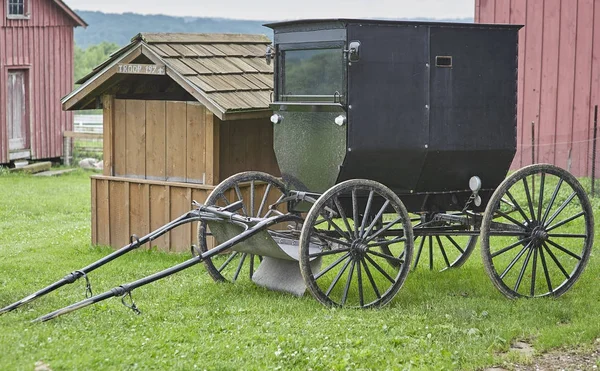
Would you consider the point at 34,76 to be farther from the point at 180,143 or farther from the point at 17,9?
the point at 180,143

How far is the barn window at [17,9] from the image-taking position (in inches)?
966

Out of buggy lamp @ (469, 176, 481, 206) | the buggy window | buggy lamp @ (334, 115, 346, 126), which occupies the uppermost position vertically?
the buggy window

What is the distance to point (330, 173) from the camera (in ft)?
30.0

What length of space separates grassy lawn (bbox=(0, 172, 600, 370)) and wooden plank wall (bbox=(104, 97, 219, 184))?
148 centimetres

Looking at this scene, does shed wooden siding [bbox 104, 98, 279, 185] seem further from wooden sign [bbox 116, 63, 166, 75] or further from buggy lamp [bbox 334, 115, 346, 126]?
buggy lamp [bbox 334, 115, 346, 126]

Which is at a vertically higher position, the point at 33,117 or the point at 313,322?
the point at 33,117

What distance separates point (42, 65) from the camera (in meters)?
25.6

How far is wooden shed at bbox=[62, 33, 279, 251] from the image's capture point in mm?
11859

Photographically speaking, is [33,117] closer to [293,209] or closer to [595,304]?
[293,209]

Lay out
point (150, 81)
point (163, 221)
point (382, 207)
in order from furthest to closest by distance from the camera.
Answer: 1. point (150, 81)
2. point (163, 221)
3. point (382, 207)

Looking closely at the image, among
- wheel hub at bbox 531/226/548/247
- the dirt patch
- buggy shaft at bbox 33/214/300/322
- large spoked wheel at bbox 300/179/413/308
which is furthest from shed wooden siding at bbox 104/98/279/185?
the dirt patch

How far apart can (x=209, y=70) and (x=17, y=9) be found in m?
14.5

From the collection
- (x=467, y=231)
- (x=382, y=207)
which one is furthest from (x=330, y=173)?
(x=467, y=231)

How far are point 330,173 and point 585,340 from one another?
2758 millimetres
